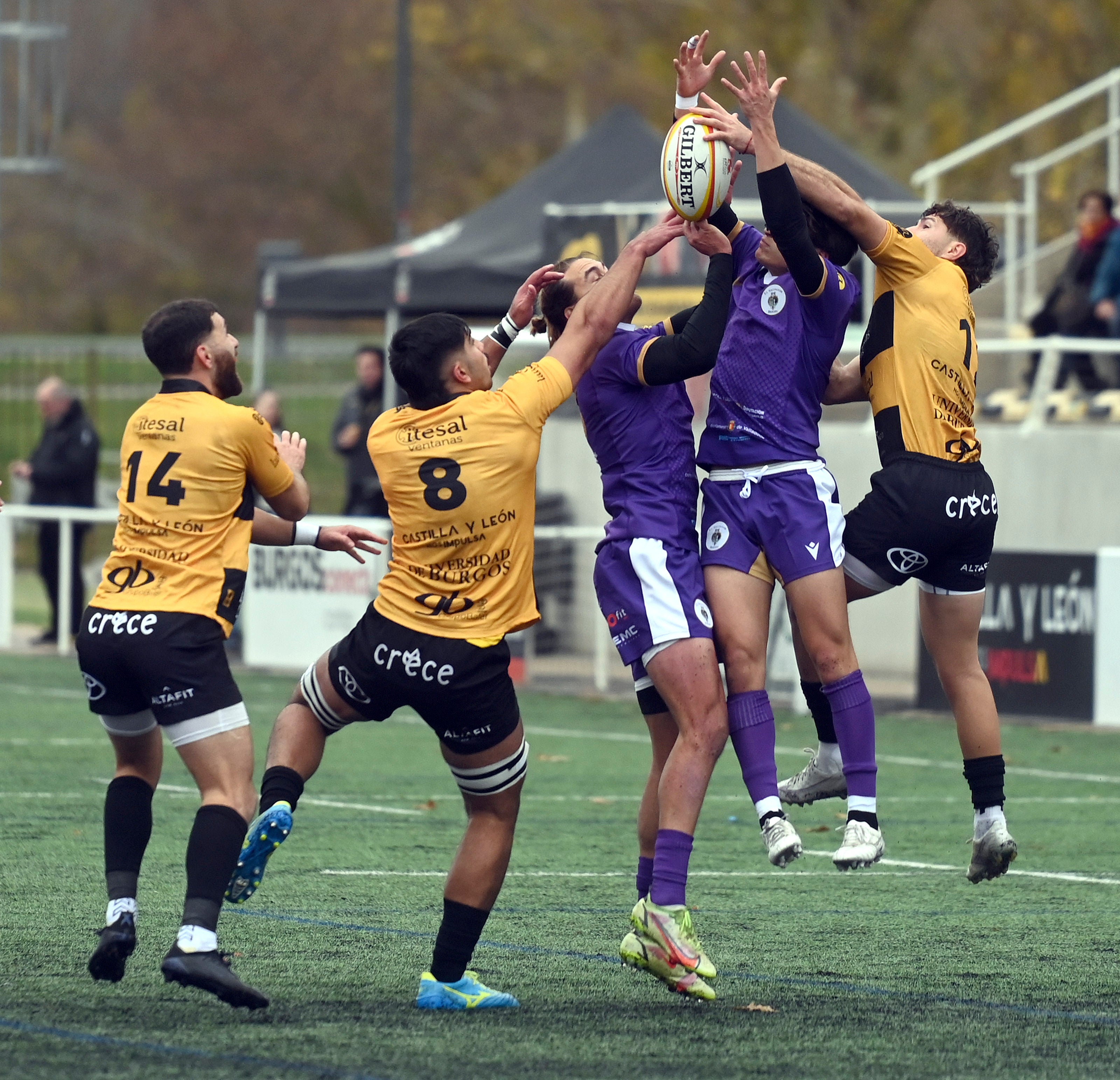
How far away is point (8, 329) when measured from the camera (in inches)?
1956

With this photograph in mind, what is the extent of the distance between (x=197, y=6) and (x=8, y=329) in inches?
429

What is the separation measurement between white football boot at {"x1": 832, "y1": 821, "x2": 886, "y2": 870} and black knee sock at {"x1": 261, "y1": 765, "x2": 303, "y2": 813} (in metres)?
1.67

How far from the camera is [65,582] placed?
17625 millimetres

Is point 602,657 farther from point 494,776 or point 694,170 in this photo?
point 494,776

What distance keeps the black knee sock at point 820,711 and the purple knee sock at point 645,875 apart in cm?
74

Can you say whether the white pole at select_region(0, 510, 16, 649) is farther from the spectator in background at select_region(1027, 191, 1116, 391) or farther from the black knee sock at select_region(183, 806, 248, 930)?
the black knee sock at select_region(183, 806, 248, 930)

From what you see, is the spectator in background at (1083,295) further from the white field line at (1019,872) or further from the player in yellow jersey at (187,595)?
the player in yellow jersey at (187,595)

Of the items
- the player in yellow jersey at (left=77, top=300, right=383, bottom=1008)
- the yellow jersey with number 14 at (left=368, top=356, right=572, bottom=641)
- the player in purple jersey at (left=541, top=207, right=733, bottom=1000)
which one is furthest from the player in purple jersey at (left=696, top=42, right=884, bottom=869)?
the player in yellow jersey at (left=77, top=300, right=383, bottom=1008)

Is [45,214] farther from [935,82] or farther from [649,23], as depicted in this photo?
[935,82]

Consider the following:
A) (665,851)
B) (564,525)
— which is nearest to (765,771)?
(665,851)

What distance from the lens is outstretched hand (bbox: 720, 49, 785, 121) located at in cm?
673

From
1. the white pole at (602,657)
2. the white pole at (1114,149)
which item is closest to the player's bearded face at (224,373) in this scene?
the white pole at (602,657)

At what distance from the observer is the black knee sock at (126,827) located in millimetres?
6473

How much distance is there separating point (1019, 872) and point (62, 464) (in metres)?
11.5
